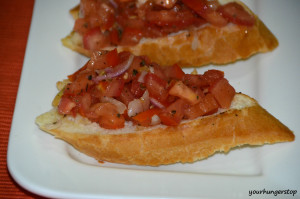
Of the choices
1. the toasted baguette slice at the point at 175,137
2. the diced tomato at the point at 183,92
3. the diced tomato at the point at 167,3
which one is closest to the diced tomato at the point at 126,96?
the toasted baguette slice at the point at 175,137

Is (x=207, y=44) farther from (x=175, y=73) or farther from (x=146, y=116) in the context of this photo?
(x=146, y=116)

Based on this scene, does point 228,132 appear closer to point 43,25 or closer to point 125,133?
point 125,133

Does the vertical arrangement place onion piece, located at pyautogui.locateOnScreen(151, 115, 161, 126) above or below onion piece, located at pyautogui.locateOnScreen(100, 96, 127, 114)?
below

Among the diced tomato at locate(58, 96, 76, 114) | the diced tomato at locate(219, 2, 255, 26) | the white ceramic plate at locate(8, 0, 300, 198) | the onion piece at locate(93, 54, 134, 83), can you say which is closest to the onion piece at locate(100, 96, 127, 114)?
the onion piece at locate(93, 54, 134, 83)

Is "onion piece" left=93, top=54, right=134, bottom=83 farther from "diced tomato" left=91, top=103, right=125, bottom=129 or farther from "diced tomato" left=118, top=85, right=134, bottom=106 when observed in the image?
"diced tomato" left=91, top=103, right=125, bottom=129

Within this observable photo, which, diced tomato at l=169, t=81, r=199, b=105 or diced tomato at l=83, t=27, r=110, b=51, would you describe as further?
diced tomato at l=83, t=27, r=110, b=51

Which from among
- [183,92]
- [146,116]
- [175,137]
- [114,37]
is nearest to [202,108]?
[183,92]

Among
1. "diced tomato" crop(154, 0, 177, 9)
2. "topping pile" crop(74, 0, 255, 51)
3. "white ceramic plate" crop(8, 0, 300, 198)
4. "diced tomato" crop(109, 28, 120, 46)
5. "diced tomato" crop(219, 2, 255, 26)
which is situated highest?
"diced tomato" crop(219, 2, 255, 26)
